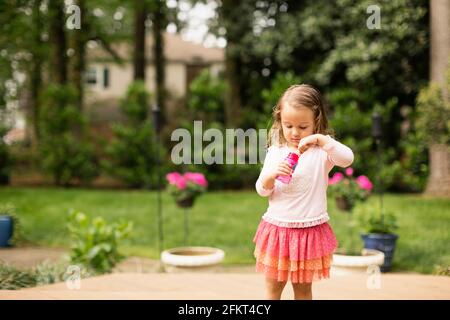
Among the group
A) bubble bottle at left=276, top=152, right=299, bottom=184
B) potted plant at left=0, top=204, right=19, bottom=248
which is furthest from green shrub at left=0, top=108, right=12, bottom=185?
bubble bottle at left=276, top=152, right=299, bottom=184

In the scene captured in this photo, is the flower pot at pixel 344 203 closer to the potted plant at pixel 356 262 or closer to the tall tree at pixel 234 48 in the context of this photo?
the potted plant at pixel 356 262

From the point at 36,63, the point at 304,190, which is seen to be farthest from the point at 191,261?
the point at 36,63

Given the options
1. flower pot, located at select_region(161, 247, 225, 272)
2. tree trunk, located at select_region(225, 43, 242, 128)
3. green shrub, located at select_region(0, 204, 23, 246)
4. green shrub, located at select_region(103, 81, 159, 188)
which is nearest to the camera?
flower pot, located at select_region(161, 247, 225, 272)

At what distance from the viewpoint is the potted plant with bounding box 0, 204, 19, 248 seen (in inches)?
287

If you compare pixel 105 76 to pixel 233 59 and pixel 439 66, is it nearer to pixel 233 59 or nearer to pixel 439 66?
pixel 233 59

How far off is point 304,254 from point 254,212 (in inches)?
300

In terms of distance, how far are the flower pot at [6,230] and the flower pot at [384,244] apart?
15.9 feet

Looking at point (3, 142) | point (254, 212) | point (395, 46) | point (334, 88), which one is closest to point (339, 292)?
point (254, 212)

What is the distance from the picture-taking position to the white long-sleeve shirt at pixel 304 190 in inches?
103

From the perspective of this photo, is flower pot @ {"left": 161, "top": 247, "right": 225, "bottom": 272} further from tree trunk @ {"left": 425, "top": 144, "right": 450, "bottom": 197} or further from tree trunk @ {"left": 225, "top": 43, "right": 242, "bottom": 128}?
tree trunk @ {"left": 225, "top": 43, "right": 242, "bottom": 128}

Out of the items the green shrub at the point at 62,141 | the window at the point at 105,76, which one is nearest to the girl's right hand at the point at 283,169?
the green shrub at the point at 62,141

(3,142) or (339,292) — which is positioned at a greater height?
(3,142)

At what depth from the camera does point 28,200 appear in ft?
38.3

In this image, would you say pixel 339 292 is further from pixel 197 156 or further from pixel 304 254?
pixel 197 156
